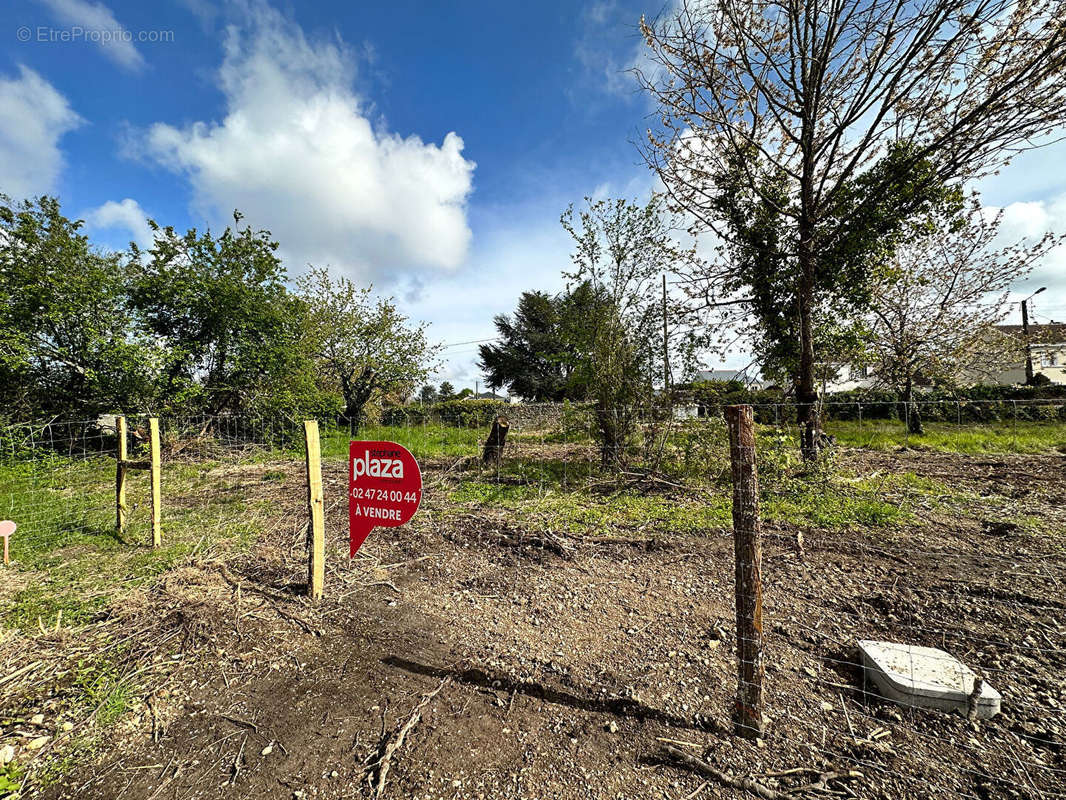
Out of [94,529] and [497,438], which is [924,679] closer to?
[497,438]

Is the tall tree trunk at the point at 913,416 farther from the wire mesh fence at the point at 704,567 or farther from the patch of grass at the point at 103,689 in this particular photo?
the patch of grass at the point at 103,689

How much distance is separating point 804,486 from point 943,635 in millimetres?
4502

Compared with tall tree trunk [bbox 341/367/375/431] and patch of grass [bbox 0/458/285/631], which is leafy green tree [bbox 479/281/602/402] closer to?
tall tree trunk [bbox 341/367/375/431]

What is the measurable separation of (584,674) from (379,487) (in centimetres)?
190

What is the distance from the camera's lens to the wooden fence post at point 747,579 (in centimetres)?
212

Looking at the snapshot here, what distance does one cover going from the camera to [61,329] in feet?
30.9

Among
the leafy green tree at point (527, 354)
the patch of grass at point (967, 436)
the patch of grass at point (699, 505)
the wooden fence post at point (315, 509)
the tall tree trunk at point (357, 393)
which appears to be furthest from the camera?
the leafy green tree at point (527, 354)

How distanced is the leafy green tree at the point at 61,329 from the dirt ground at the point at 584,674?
29.2 feet

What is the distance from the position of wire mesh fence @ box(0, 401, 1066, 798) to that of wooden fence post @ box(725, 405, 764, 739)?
0.58 feet

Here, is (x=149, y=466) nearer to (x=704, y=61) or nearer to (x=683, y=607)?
(x=683, y=607)

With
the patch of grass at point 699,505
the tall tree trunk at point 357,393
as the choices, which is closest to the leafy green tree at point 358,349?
the tall tree trunk at point 357,393

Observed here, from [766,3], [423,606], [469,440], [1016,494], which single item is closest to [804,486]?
[1016,494]

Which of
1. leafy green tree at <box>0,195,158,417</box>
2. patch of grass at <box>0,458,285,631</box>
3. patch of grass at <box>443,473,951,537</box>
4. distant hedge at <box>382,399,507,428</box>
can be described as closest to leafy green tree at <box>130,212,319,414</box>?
leafy green tree at <box>0,195,158,417</box>

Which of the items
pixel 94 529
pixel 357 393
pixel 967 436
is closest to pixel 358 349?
pixel 357 393
